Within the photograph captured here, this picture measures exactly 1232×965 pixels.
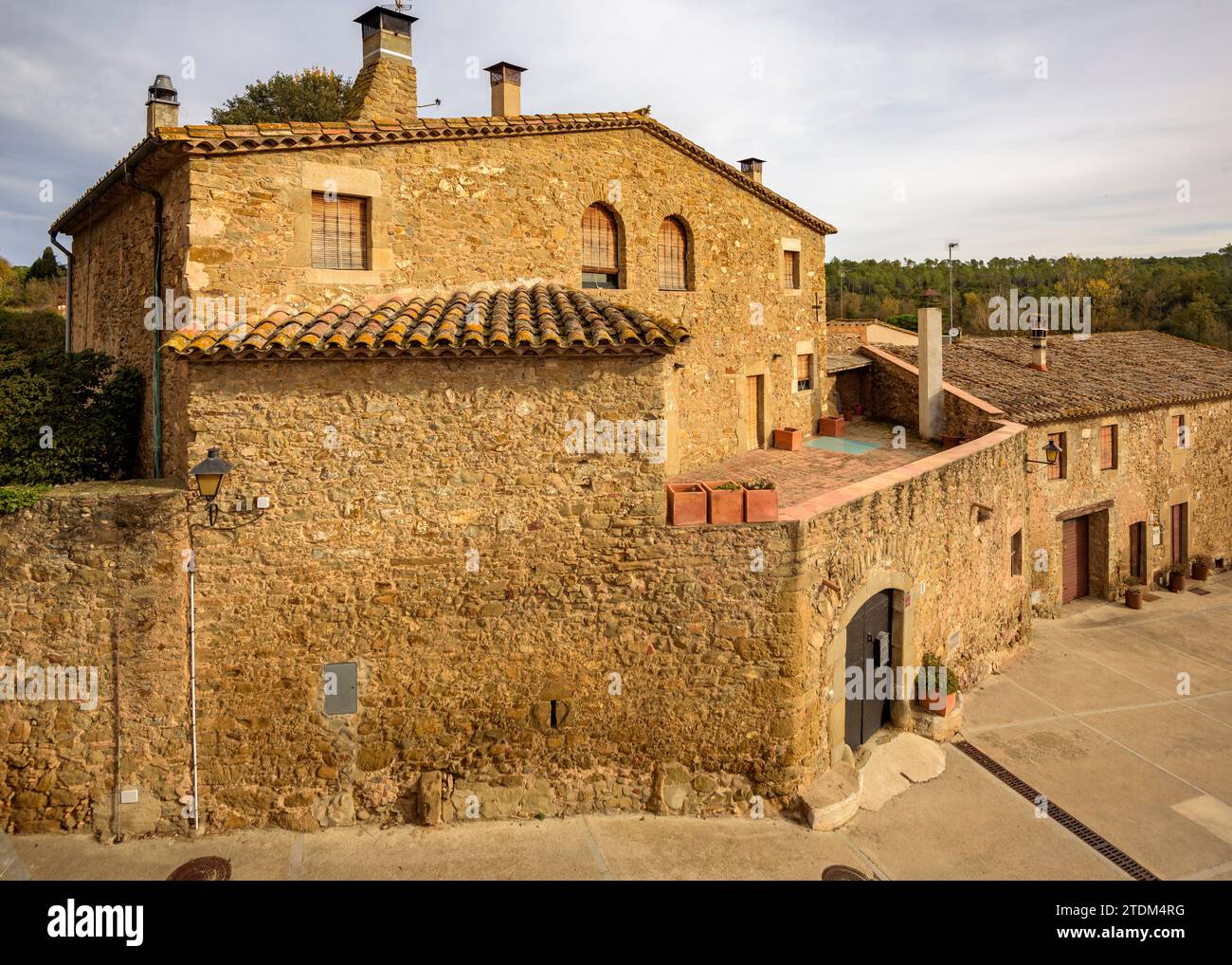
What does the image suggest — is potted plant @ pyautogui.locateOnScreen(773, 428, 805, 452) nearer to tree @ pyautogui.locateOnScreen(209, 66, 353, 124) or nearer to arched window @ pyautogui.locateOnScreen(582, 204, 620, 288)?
arched window @ pyautogui.locateOnScreen(582, 204, 620, 288)

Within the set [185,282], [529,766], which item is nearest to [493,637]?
[529,766]

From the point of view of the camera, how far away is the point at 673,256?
44.1 ft

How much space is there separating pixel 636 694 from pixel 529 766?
1.37 m

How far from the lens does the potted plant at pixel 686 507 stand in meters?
8.34

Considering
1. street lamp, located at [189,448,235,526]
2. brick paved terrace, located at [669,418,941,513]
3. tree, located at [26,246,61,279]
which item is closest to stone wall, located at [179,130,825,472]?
brick paved terrace, located at [669,418,941,513]

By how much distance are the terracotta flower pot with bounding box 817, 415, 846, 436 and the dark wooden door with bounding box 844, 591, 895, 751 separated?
22.9 feet

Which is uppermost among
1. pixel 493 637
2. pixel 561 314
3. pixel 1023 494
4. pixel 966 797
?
pixel 561 314

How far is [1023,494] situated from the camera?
14.9 meters

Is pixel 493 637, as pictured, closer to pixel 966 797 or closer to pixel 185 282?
pixel 185 282

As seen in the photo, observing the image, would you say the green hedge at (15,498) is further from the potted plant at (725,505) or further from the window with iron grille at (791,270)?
the window with iron grille at (791,270)

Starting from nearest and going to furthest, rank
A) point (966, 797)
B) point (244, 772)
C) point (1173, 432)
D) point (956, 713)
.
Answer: point (244, 772) → point (966, 797) → point (956, 713) → point (1173, 432)

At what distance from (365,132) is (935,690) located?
1045cm

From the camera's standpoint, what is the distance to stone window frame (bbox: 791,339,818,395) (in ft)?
54.2

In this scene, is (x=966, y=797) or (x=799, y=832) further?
(x=966, y=797)
